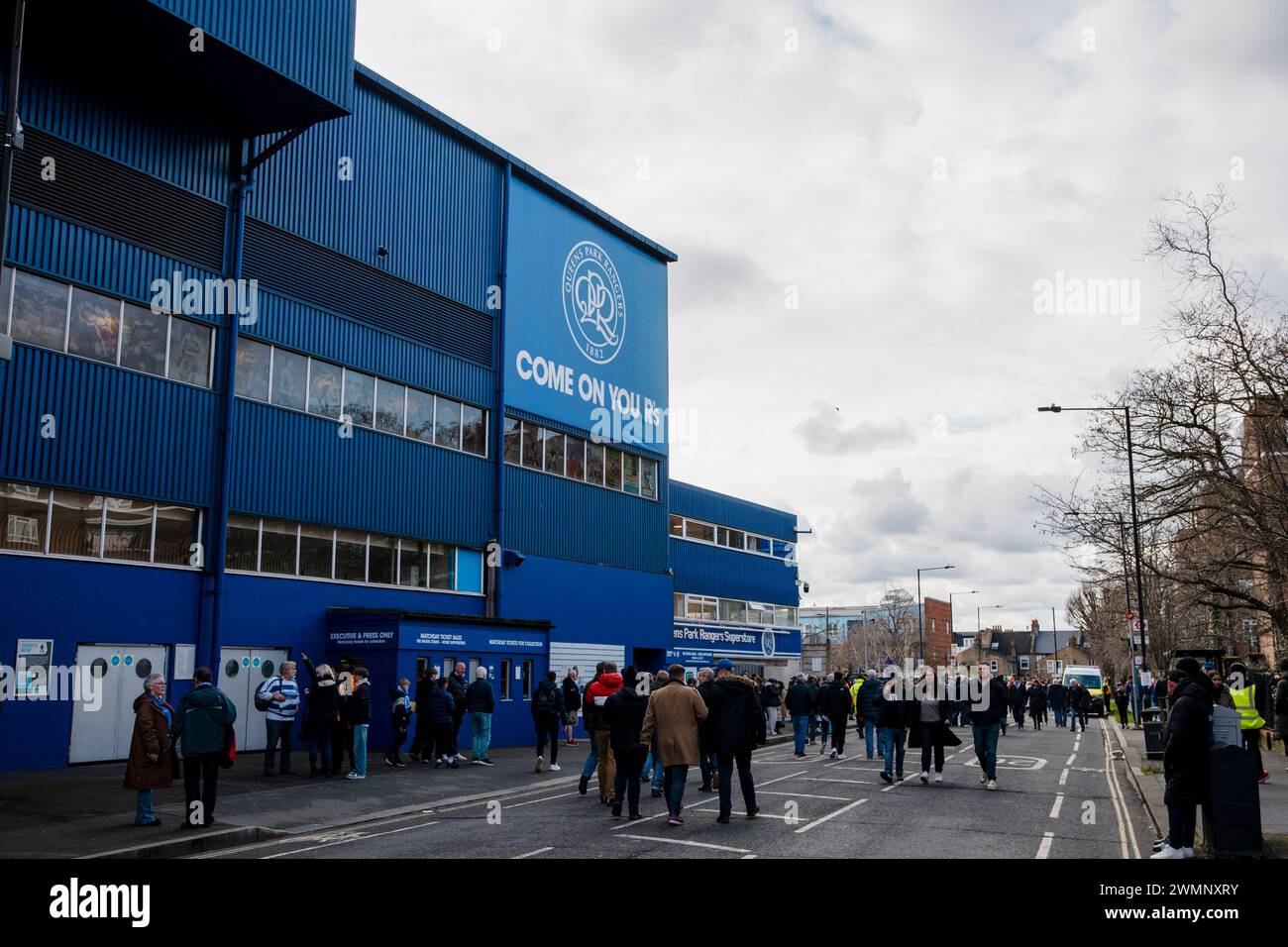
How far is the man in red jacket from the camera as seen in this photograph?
14758 mm

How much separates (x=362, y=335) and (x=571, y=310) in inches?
364

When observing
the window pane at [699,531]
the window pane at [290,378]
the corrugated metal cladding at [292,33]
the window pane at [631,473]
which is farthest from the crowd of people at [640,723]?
the window pane at [699,531]

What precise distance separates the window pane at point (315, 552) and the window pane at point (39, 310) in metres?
6.88

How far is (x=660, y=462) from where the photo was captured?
38.8 m

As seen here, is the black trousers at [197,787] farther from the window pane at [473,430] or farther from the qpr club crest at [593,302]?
the qpr club crest at [593,302]

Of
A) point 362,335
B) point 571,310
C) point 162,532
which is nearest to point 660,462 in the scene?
point 571,310

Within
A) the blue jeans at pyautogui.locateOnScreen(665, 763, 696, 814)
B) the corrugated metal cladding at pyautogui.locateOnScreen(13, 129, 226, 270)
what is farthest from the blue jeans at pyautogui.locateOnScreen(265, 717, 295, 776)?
the corrugated metal cladding at pyautogui.locateOnScreen(13, 129, 226, 270)

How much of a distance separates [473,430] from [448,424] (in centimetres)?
109

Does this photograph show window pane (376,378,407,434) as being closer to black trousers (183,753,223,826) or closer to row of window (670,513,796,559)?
black trousers (183,753,223,826)

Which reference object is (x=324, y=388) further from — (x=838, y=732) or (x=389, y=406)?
(x=838, y=732)

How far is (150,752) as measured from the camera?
1234 cm

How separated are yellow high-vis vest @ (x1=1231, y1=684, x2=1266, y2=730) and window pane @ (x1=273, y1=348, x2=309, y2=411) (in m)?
20.0

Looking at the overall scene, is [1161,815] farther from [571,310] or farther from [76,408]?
[571,310]

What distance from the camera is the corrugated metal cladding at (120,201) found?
19.1m
